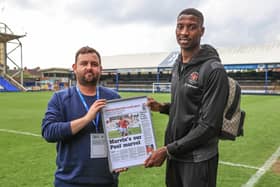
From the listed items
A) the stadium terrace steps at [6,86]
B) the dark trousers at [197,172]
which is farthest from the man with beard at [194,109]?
the stadium terrace steps at [6,86]

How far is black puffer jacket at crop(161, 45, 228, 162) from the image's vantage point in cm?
251

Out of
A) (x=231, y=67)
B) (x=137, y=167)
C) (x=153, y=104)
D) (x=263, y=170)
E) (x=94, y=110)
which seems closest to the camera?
(x=94, y=110)

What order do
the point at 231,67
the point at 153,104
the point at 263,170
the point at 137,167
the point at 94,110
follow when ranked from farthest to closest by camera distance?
the point at 231,67
the point at 263,170
the point at 137,167
the point at 153,104
the point at 94,110

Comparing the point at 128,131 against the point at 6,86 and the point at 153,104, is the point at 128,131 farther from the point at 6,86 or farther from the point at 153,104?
the point at 6,86

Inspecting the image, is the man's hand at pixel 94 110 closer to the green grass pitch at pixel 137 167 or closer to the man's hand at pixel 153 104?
the man's hand at pixel 153 104

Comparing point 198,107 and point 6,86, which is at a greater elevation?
point 198,107

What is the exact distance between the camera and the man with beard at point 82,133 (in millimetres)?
2709

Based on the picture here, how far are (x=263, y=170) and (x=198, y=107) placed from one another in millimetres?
3968

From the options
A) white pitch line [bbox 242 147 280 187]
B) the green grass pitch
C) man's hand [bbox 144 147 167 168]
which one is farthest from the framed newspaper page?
white pitch line [bbox 242 147 280 187]

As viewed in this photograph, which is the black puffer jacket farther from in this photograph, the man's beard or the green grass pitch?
the green grass pitch

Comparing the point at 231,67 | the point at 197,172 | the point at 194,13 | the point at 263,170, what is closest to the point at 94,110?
the point at 197,172

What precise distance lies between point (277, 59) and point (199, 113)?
132 feet

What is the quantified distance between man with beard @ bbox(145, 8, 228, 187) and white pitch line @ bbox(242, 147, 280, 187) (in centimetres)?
277

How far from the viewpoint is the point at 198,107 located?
263 cm
